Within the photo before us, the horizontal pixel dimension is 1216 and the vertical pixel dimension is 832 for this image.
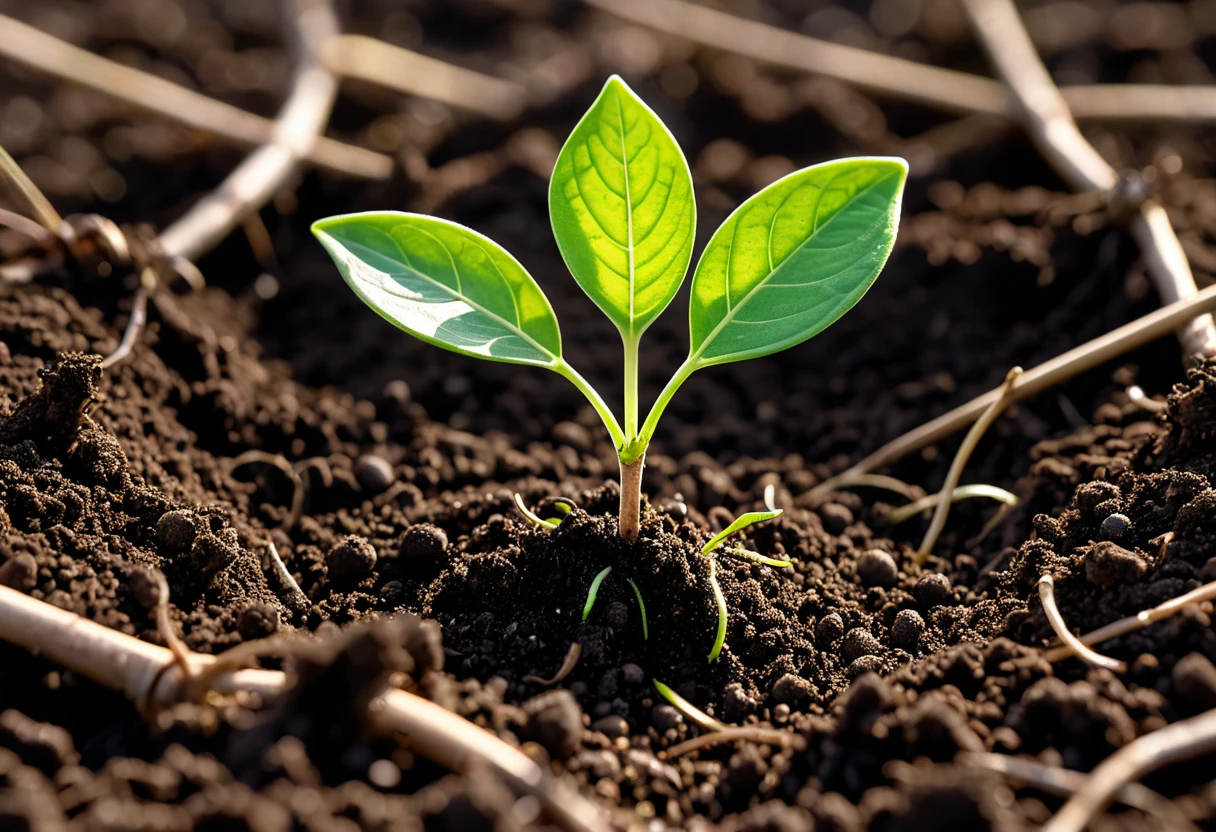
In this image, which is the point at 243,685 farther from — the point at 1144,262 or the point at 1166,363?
the point at 1144,262

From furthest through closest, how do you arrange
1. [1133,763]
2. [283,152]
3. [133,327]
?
[283,152] < [133,327] < [1133,763]

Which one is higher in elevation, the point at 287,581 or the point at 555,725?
the point at 287,581

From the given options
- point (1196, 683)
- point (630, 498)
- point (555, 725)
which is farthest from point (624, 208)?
point (1196, 683)

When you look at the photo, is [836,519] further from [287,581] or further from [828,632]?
[287,581]

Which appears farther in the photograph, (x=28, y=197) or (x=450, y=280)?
(x=28, y=197)

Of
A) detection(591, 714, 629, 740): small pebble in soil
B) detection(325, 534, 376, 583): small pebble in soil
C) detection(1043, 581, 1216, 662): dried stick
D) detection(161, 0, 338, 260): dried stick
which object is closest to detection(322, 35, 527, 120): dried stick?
detection(161, 0, 338, 260): dried stick

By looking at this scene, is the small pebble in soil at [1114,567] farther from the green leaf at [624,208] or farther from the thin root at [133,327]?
the thin root at [133,327]
